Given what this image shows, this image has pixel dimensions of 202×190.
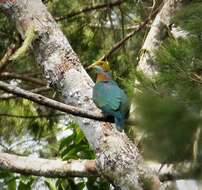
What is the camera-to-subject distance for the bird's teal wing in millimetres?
2488

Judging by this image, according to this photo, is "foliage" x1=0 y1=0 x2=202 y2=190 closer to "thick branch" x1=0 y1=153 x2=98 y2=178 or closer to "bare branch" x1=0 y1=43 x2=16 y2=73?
"bare branch" x1=0 y1=43 x2=16 y2=73

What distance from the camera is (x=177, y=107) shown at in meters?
1.26

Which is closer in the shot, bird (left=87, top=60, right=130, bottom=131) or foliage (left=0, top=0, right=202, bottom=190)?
foliage (left=0, top=0, right=202, bottom=190)

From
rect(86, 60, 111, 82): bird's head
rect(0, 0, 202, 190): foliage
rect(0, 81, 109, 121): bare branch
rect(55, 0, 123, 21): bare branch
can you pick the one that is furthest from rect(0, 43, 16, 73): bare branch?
rect(0, 81, 109, 121): bare branch

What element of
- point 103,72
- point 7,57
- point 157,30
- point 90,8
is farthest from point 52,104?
point 90,8

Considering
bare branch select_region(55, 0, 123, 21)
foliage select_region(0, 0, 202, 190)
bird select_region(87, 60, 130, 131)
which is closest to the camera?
foliage select_region(0, 0, 202, 190)

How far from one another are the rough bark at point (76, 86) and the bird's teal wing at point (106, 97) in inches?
1.7

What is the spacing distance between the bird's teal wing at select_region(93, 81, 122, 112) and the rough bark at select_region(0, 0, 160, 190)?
42mm

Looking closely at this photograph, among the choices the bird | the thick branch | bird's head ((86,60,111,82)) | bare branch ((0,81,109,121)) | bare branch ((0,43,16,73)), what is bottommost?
the thick branch

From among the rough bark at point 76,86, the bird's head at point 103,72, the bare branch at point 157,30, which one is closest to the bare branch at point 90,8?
the bare branch at point 157,30

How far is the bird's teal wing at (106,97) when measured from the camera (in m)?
2.49

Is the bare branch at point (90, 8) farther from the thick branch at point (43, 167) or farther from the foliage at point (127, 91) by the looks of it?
the thick branch at point (43, 167)

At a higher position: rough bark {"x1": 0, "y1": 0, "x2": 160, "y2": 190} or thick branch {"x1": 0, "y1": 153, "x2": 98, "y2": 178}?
rough bark {"x1": 0, "y1": 0, "x2": 160, "y2": 190}

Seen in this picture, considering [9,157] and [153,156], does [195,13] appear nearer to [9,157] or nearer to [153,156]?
[153,156]
